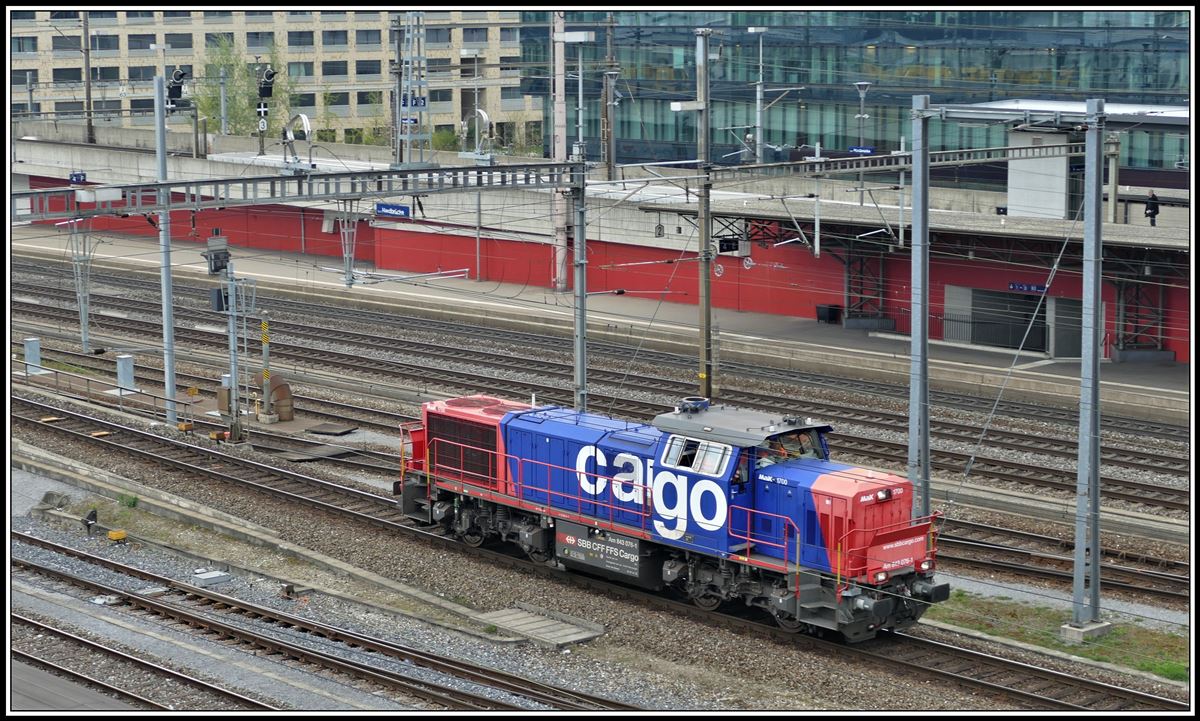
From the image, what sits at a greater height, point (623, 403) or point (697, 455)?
point (697, 455)

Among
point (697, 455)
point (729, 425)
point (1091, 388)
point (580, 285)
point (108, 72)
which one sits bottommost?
point (697, 455)

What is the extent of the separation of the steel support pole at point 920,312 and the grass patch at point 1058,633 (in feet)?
5.17

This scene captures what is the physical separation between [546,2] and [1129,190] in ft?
108

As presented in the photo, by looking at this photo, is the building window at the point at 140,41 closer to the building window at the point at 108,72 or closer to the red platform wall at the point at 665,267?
the building window at the point at 108,72

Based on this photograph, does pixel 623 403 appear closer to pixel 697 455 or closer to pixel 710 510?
pixel 697 455

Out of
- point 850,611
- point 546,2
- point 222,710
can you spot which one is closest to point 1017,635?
point 850,611

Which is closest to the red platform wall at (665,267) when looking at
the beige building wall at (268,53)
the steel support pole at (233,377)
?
the steel support pole at (233,377)

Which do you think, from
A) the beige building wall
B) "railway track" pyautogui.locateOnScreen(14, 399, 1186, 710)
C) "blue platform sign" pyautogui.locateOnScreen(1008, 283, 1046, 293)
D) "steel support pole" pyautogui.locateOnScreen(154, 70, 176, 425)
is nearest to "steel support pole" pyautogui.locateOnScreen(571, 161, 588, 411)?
"railway track" pyautogui.locateOnScreen(14, 399, 1186, 710)

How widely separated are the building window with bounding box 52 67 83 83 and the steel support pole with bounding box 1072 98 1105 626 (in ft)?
266

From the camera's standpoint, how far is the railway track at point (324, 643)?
59.8 feet

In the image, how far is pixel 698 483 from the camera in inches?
829

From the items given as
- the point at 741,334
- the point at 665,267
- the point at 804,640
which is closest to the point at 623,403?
the point at 741,334

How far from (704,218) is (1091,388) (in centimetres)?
1376

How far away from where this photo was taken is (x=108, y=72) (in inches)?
3575
